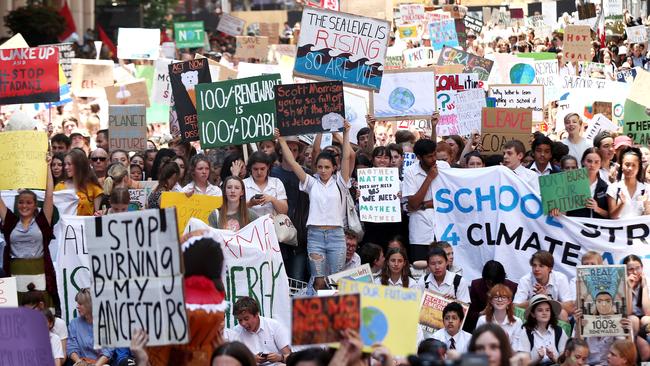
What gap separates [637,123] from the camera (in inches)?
A: 628

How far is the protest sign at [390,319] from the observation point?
6695 millimetres

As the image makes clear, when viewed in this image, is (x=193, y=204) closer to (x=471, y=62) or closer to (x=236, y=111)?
(x=236, y=111)

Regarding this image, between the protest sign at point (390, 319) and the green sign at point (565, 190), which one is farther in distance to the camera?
the green sign at point (565, 190)

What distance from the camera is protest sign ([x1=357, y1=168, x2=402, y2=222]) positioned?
12.8 metres

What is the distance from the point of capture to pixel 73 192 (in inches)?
484

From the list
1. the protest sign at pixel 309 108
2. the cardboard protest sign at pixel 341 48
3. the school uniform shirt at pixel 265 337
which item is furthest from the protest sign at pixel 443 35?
the school uniform shirt at pixel 265 337

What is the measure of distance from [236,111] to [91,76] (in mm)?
9615

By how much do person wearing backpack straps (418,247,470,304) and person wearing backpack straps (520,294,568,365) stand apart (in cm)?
85

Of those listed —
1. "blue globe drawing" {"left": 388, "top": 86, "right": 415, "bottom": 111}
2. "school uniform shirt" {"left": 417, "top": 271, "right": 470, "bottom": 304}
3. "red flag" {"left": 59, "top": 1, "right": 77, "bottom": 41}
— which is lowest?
"school uniform shirt" {"left": 417, "top": 271, "right": 470, "bottom": 304}

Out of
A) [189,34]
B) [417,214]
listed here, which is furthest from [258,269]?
[189,34]

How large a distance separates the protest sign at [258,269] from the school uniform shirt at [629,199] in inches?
104

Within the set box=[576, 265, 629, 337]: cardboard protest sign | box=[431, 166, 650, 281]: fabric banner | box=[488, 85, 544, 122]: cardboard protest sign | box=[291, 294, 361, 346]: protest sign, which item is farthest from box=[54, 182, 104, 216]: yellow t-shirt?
box=[488, 85, 544, 122]: cardboard protest sign

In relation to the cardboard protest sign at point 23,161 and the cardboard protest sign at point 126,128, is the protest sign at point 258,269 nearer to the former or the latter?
the cardboard protest sign at point 23,161

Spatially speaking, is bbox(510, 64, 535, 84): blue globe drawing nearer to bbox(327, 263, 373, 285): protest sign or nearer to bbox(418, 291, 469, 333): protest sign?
bbox(327, 263, 373, 285): protest sign
